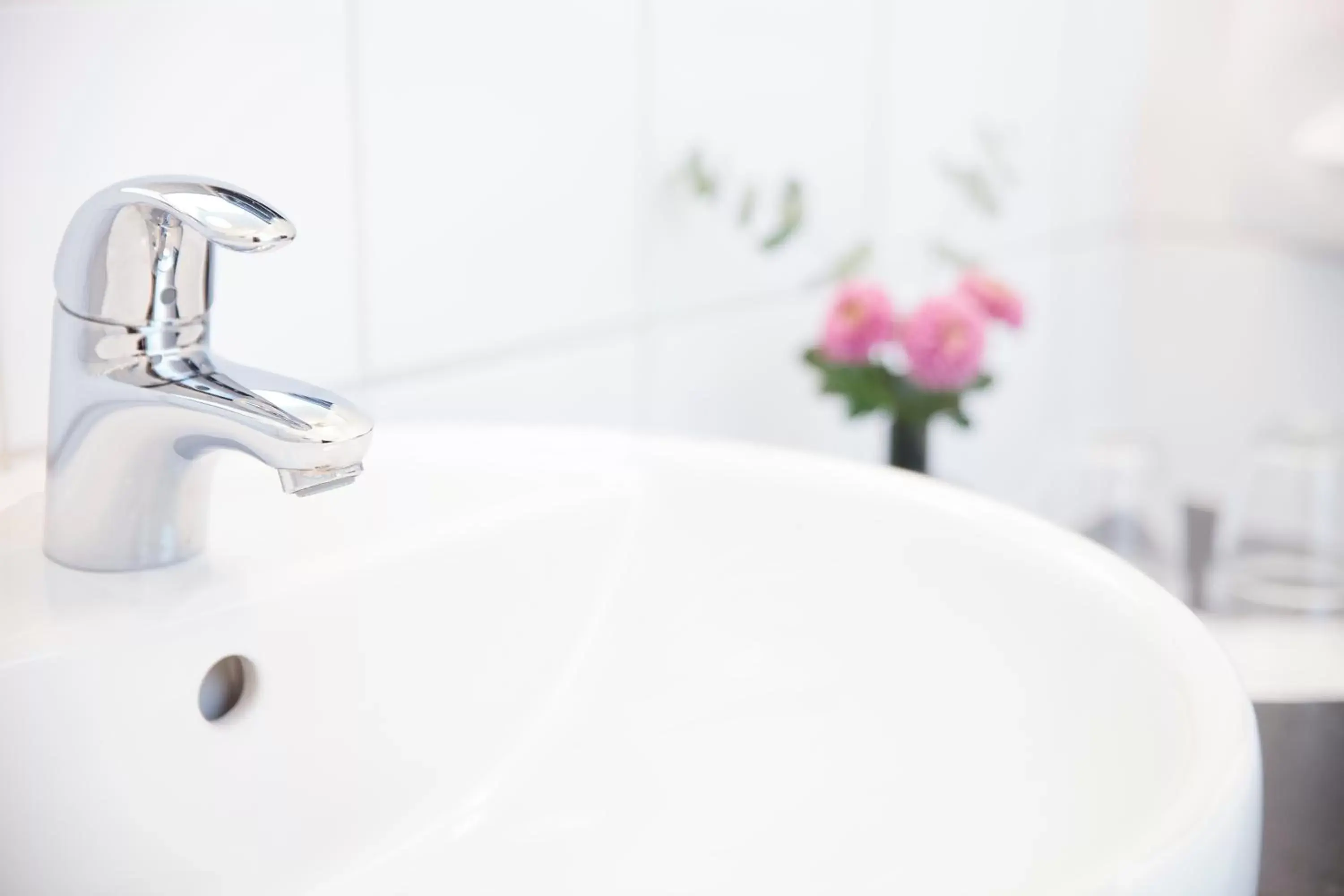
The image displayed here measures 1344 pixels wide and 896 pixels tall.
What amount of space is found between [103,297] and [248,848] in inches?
7.8

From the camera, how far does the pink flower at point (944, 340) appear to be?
919mm

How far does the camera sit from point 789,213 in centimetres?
100

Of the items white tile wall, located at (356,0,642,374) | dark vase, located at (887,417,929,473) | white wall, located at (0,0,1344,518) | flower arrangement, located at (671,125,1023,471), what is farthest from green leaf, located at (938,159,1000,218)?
white tile wall, located at (356,0,642,374)

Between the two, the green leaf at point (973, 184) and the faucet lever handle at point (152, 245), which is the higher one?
the faucet lever handle at point (152, 245)

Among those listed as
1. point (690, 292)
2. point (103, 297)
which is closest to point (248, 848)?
point (103, 297)

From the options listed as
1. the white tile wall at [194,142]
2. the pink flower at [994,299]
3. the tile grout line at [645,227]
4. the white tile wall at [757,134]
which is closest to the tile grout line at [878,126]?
the white tile wall at [757,134]

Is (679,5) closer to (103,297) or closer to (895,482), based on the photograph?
(895,482)

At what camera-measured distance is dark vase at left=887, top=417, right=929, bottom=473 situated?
0.98 metres

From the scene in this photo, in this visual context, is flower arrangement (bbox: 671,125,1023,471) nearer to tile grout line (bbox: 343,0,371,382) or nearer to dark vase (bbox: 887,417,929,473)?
dark vase (bbox: 887,417,929,473)

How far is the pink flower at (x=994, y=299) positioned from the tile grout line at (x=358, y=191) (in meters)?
0.42

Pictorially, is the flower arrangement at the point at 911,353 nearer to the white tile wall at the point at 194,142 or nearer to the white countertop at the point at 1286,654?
the white countertop at the point at 1286,654

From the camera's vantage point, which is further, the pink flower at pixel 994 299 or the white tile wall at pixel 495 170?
the pink flower at pixel 994 299

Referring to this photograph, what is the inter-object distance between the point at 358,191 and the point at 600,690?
10.4 inches

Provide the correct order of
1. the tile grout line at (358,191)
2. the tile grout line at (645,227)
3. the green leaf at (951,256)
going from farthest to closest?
1. the green leaf at (951,256)
2. the tile grout line at (645,227)
3. the tile grout line at (358,191)
